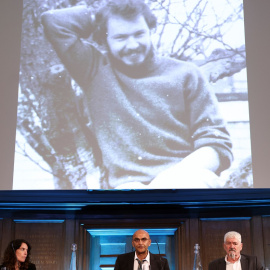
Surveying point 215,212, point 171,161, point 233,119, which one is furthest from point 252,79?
point 215,212

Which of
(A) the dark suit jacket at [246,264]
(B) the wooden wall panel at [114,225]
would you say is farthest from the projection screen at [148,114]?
(A) the dark suit jacket at [246,264]

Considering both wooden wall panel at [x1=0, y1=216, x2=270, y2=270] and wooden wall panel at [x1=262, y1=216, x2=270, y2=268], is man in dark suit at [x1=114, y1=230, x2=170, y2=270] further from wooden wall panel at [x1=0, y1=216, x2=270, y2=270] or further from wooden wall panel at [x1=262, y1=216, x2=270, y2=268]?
wooden wall panel at [x1=262, y1=216, x2=270, y2=268]

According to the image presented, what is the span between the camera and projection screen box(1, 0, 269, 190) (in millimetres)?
4555

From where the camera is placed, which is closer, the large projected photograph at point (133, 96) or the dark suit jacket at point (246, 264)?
the dark suit jacket at point (246, 264)

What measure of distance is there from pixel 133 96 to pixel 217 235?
1.79 metres

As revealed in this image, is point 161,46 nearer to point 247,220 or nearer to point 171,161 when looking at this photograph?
point 171,161

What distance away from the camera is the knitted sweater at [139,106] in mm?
4570

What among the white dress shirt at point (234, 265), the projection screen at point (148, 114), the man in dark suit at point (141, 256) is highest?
the projection screen at point (148, 114)

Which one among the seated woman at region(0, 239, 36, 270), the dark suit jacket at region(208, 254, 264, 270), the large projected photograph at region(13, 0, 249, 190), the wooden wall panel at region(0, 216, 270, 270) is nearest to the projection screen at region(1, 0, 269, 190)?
the large projected photograph at region(13, 0, 249, 190)

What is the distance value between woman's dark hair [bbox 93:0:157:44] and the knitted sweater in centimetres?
9

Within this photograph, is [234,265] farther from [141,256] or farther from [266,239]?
[266,239]

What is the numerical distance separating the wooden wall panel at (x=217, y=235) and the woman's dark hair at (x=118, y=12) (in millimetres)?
2250

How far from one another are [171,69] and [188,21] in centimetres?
52

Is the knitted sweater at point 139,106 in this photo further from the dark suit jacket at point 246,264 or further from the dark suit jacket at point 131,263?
the dark suit jacket at point 246,264
